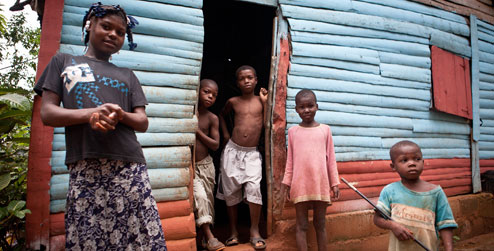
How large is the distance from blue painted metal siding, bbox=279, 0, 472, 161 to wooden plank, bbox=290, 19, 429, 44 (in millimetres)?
12

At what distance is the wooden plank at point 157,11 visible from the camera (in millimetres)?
2708

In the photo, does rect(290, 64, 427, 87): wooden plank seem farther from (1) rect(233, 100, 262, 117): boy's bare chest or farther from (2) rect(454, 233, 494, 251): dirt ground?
(2) rect(454, 233, 494, 251): dirt ground

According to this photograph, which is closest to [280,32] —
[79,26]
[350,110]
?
[350,110]

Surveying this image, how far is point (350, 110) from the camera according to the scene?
371cm

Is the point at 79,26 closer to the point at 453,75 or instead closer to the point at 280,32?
the point at 280,32

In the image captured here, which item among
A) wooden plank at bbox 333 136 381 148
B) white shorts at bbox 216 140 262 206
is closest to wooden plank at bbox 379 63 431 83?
wooden plank at bbox 333 136 381 148

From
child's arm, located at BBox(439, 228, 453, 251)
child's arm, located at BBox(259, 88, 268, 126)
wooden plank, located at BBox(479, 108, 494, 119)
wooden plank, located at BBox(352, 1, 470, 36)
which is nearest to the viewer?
child's arm, located at BBox(439, 228, 453, 251)

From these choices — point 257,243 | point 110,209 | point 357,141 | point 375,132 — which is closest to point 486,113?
point 375,132

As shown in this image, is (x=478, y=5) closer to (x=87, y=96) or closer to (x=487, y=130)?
(x=487, y=130)

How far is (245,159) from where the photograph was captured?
326 cm

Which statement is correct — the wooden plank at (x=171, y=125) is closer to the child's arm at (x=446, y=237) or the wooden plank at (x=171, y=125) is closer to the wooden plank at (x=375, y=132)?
the wooden plank at (x=375, y=132)

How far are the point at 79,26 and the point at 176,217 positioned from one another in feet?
6.31

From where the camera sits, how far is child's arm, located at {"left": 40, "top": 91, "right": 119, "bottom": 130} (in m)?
1.37

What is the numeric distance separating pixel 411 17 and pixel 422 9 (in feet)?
0.99
